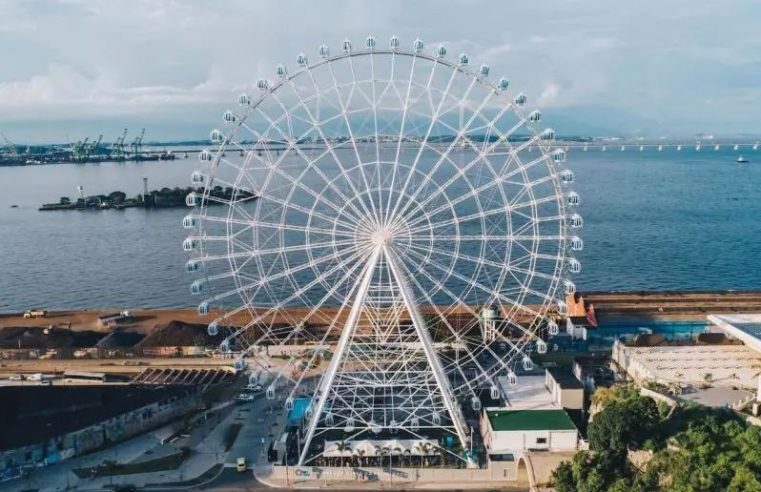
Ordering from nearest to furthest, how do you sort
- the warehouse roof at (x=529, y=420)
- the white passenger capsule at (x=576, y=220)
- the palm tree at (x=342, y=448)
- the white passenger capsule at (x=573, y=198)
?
1. the white passenger capsule at (x=573, y=198)
2. the white passenger capsule at (x=576, y=220)
3. the palm tree at (x=342, y=448)
4. the warehouse roof at (x=529, y=420)

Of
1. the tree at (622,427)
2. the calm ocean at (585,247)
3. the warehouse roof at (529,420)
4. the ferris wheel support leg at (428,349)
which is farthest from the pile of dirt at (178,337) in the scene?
the tree at (622,427)

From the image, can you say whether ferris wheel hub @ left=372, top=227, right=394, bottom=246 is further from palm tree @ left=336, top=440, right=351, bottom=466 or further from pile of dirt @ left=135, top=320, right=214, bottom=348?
pile of dirt @ left=135, top=320, right=214, bottom=348

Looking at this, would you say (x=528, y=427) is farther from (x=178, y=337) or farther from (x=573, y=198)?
(x=178, y=337)

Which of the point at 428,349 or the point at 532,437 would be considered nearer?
the point at 428,349

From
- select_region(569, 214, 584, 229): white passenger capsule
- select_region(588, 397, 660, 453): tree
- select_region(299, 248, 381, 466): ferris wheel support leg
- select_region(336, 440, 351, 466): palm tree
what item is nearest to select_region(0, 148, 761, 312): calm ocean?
select_region(299, 248, 381, 466): ferris wheel support leg

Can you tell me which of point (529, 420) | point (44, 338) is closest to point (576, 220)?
point (529, 420)

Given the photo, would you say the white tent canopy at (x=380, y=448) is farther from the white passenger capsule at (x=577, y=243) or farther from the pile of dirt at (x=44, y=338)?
the pile of dirt at (x=44, y=338)

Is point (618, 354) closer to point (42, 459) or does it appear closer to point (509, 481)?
point (509, 481)
